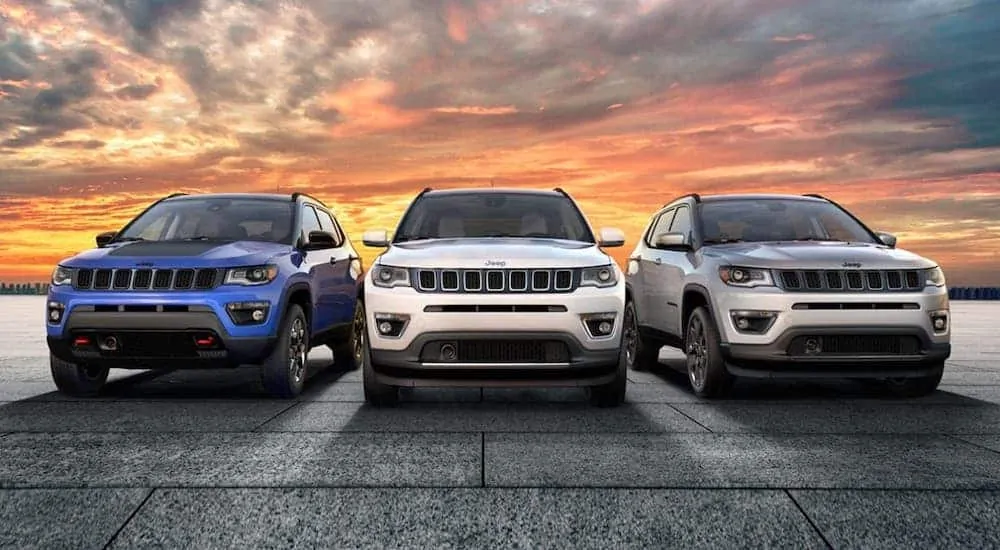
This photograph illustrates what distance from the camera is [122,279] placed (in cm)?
828

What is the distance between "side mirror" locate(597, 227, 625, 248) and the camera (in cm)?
855

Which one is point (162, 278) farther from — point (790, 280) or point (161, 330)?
point (790, 280)

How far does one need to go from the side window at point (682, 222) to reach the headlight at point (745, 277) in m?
1.40

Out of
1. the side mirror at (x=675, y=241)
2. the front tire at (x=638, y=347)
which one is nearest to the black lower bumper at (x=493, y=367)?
the side mirror at (x=675, y=241)

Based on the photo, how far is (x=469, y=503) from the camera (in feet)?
15.4

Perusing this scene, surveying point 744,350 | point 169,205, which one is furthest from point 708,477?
point 169,205

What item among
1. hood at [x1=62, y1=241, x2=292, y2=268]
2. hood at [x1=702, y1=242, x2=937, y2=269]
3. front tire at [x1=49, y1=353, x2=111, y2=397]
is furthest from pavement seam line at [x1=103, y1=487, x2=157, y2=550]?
hood at [x1=702, y1=242, x2=937, y2=269]

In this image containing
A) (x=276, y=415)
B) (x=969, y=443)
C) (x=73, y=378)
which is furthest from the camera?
(x=73, y=378)

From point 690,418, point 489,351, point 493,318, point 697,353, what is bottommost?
point 690,418

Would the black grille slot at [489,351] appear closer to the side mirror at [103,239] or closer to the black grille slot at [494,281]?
the black grille slot at [494,281]

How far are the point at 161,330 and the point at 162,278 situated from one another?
483 millimetres

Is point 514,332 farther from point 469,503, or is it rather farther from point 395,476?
point 469,503

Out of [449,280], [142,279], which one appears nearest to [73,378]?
[142,279]

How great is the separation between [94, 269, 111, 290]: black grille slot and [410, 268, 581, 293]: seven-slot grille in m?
3.01
